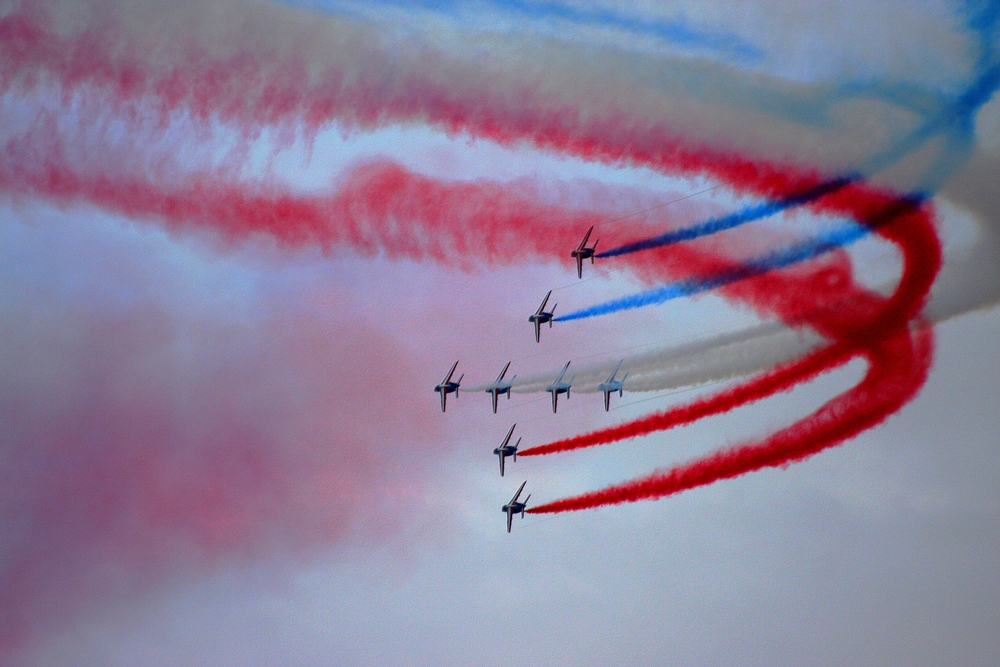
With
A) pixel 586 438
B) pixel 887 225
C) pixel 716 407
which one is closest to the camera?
pixel 887 225

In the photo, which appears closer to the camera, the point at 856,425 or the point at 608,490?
the point at 856,425

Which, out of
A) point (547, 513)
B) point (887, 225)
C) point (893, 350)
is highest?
point (887, 225)

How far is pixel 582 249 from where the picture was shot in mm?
49594

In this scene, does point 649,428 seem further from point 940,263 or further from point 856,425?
point 940,263

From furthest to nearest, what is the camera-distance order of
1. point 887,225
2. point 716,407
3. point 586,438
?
point 586,438 < point 716,407 < point 887,225

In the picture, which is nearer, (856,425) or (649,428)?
(856,425)

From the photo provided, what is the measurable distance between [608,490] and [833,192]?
11.4 meters

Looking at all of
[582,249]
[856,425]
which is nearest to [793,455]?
[856,425]

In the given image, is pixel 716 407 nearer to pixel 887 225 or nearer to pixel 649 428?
pixel 649 428

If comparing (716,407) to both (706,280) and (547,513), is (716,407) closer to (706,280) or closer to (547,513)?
(706,280)

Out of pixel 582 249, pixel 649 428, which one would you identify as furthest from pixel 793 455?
pixel 582 249

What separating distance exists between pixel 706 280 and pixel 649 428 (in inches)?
197

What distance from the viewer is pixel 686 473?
47.8m

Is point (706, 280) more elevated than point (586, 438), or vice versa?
point (706, 280)
